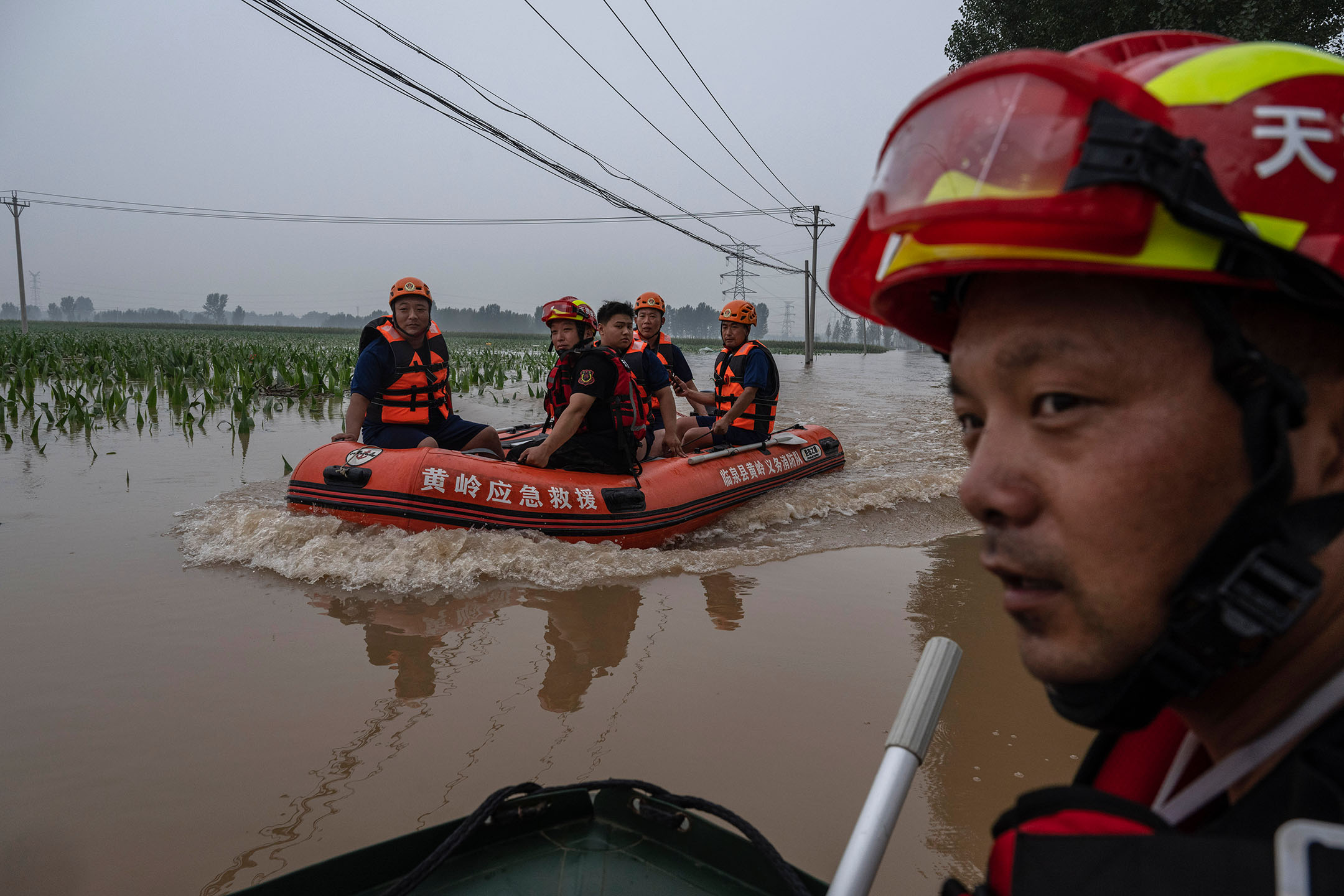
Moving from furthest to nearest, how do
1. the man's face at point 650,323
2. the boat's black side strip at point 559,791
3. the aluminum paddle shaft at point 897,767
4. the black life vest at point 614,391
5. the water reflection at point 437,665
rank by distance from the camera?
the man's face at point 650,323 → the black life vest at point 614,391 → the water reflection at point 437,665 → the boat's black side strip at point 559,791 → the aluminum paddle shaft at point 897,767

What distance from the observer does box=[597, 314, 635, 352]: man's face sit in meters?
7.76

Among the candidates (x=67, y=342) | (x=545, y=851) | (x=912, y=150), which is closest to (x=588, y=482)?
(x=545, y=851)

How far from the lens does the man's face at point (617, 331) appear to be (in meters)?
7.76

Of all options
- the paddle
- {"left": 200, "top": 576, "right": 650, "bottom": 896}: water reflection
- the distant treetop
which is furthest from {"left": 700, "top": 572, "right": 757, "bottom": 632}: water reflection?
the distant treetop

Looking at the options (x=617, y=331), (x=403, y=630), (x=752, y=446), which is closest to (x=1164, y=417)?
(x=403, y=630)

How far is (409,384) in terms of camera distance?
8.02m

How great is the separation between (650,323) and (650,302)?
0.29 metres

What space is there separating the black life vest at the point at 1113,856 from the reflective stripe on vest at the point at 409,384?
7654mm

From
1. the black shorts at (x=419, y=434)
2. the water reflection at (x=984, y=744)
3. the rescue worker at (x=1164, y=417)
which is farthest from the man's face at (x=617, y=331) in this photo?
the rescue worker at (x=1164, y=417)

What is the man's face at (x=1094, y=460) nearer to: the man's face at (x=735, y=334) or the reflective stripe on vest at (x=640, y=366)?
the reflective stripe on vest at (x=640, y=366)

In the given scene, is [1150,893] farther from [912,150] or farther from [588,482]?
[588,482]

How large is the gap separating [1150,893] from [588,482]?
6591 millimetres

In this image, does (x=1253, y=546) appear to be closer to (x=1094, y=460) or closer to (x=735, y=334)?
(x=1094, y=460)

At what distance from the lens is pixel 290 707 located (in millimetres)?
3836
